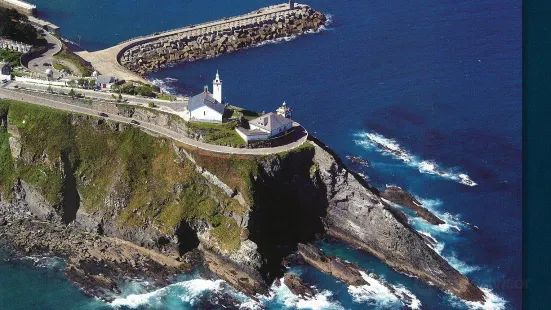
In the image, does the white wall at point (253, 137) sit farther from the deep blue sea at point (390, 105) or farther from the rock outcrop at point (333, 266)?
the deep blue sea at point (390, 105)

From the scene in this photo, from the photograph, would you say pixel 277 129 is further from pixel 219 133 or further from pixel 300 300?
pixel 300 300

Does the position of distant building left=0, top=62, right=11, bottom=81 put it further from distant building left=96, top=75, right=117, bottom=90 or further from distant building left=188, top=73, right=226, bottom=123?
distant building left=188, top=73, right=226, bottom=123

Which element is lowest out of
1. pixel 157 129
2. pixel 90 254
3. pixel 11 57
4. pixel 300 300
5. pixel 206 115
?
pixel 300 300

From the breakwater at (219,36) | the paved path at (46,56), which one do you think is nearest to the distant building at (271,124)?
the paved path at (46,56)

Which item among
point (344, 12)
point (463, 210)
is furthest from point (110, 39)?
point (463, 210)

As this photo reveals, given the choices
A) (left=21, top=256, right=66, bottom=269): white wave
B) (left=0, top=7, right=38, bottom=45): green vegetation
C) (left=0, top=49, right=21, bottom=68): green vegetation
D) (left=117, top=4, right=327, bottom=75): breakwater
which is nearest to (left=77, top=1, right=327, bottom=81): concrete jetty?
(left=117, top=4, right=327, bottom=75): breakwater

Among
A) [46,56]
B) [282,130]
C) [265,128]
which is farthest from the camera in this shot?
[46,56]

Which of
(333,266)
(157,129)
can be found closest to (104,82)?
(157,129)
